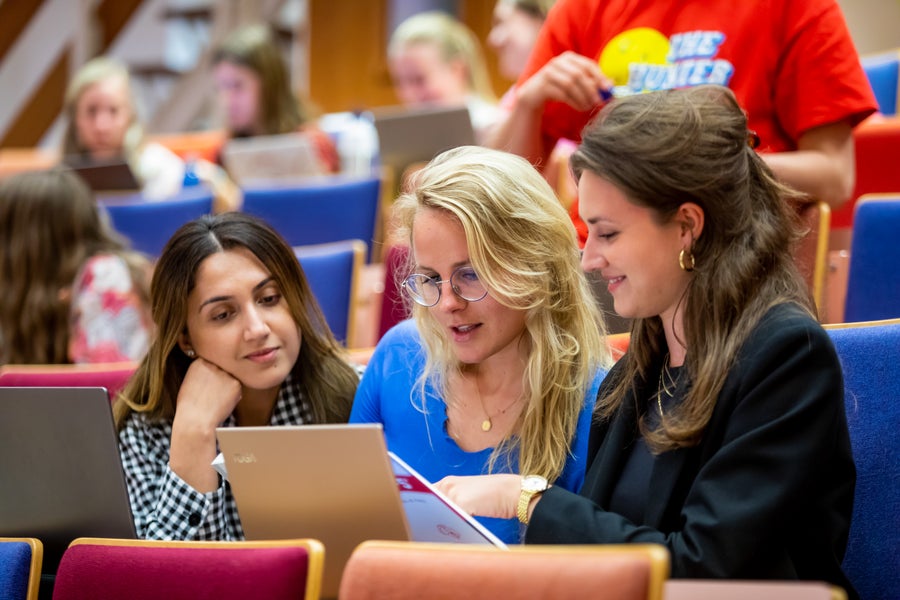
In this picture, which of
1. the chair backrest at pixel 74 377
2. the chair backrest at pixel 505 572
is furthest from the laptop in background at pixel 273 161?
the chair backrest at pixel 505 572

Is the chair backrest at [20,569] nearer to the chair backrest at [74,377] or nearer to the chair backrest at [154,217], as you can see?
the chair backrest at [74,377]

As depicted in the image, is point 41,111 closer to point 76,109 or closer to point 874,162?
point 76,109

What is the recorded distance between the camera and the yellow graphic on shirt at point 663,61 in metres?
2.37

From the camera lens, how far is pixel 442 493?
1.68m

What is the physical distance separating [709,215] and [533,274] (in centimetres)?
39

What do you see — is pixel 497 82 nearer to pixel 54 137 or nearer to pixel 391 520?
pixel 54 137

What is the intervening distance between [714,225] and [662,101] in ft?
0.62

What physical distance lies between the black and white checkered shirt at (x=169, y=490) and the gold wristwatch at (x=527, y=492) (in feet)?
2.18

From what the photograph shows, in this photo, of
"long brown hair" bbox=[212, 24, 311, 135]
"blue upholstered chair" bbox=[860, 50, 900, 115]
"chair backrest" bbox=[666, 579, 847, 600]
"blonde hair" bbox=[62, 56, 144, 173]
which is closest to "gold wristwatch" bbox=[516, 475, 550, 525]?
"chair backrest" bbox=[666, 579, 847, 600]

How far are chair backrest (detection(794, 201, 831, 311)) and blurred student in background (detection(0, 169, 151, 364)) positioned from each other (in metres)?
1.68

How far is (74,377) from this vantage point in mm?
2412

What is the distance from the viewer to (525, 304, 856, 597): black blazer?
144cm

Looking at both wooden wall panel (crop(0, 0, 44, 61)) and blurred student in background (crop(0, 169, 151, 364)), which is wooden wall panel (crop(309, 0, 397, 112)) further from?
blurred student in background (crop(0, 169, 151, 364))

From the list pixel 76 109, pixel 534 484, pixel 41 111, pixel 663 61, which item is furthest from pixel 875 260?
pixel 41 111
